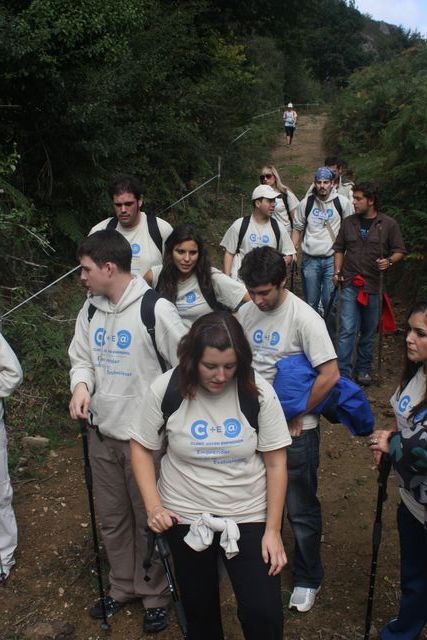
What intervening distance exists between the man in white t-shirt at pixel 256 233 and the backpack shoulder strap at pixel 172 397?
134 inches

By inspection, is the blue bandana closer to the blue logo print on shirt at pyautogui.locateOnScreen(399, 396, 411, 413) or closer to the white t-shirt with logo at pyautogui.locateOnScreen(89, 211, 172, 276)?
the white t-shirt with logo at pyautogui.locateOnScreen(89, 211, 172, 276)

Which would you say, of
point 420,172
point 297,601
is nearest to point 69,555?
point 297,601

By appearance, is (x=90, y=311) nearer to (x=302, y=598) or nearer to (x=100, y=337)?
(x=100, y=337)

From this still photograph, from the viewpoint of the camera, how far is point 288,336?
3.30 metres

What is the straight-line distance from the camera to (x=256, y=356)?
343cm

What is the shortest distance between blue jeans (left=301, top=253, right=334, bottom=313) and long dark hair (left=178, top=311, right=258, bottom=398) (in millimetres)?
4560

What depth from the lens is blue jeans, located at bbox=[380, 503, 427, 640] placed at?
308 centimetres

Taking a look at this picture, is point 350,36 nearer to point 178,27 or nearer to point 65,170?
point 178,27

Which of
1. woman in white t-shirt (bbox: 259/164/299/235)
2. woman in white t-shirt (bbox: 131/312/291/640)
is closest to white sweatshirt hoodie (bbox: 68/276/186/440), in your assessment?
woman in white t-shirt (bbox: 131/312/291/640)

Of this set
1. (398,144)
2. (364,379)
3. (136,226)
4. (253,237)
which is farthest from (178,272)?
(398,144)

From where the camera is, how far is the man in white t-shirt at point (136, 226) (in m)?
4.71

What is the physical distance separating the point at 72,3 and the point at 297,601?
6072 millimetres

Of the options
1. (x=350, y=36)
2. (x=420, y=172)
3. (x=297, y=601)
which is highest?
(x=350, y=36)

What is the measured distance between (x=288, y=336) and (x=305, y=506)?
1.07 metres
